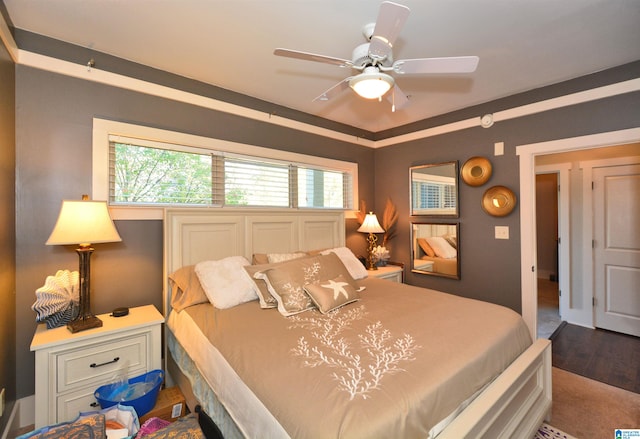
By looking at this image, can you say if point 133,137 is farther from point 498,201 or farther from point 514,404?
point 498,201

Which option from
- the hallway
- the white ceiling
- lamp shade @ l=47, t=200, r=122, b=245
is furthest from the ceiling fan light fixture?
the hallway

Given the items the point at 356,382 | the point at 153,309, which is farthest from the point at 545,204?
the point at 153,309

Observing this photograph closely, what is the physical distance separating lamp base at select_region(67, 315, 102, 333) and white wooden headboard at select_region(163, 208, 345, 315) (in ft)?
1.68

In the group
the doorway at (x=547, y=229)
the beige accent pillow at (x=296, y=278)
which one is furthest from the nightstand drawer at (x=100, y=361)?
the doorway at (x=547, y=229)

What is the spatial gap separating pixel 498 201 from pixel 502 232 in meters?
0.34

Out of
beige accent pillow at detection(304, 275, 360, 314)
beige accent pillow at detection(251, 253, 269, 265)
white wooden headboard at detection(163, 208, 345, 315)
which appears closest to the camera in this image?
beige accent pillow at detection(304, 275, 360, 314)

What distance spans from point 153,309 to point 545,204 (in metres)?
7.58

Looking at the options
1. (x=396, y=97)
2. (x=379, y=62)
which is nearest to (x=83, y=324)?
(x=379, y=62)

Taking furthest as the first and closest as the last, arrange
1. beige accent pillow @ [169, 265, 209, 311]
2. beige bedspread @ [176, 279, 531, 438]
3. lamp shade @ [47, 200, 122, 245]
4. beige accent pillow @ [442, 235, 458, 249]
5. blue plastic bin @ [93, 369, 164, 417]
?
1. beige accent pillow @ [442, 235, 458, 249]
2. beige accent pillow @ [169, 265, 209, 311]
3. lamp shade @ [47, 200, 122, 245]
4. blue plastic bin @ [93, 369, 164, 417]
5. beige bedspread @ [176, 279, 531, 438]

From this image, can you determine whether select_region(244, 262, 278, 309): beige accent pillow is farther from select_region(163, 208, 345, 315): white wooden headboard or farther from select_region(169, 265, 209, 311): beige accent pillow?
select_region(163, 208, 345, 315): white wooden headboard

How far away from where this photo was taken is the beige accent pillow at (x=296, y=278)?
6.60 ft

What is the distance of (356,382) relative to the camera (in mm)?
1147

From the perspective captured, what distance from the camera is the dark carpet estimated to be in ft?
8.22

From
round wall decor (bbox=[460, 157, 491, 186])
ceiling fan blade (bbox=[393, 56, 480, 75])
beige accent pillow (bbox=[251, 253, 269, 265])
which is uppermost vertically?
ceiling fan blade (bbox=[393, 56, 480, 75])
